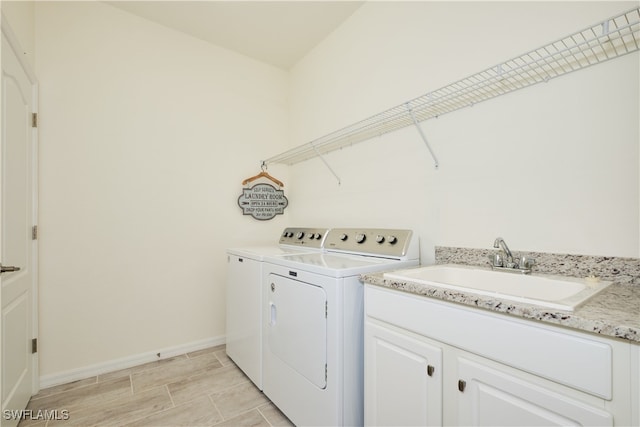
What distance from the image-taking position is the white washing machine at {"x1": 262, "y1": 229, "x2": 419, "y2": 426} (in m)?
1.39

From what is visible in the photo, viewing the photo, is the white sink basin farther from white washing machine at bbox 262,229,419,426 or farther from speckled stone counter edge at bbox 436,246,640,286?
white washing machine at bbox 262,229,419,426

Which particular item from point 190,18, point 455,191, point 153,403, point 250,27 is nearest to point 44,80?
point 190,18

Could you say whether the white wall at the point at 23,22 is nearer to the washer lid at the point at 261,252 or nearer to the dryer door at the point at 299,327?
the washer lid at the point at 261,252

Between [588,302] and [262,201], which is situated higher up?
[262,201]

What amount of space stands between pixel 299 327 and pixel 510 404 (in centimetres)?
97

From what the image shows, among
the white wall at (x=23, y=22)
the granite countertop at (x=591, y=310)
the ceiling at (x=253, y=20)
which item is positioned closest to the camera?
the granite countertop at (x=591, y=310)

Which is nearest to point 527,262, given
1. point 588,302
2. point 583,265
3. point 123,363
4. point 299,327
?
point 583,265

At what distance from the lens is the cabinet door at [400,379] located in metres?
1.08

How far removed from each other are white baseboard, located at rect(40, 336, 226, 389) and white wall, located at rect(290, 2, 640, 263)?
1.55 m

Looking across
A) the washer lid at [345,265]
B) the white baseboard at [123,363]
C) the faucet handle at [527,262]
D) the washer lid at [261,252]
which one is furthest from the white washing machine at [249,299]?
the faucet handle at [527,262]

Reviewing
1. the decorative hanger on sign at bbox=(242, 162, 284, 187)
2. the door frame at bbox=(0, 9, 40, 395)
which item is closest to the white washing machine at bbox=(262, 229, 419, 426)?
the decorative hanger on sign at bbox=(242, 162, 284, 187)

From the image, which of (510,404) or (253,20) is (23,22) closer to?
(253,20)

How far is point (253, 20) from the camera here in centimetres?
245

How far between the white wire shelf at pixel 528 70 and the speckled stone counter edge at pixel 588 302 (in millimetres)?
794
